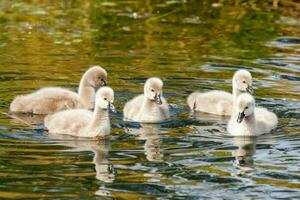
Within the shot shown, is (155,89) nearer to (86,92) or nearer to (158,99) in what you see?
(158,99)

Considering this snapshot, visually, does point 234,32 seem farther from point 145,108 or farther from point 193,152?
point 193,152

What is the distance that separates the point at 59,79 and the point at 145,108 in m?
2.14

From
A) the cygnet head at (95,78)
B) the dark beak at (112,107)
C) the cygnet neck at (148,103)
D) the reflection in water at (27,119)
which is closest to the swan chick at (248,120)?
the cygnet neck at (148,103)

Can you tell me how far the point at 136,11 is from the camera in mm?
18625

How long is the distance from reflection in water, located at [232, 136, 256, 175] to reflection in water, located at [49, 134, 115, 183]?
118cm

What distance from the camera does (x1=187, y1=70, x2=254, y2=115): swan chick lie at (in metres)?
11.5

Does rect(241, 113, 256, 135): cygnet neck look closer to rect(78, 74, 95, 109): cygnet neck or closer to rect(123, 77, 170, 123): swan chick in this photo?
rect(123, 77, 170, 123): swan chick

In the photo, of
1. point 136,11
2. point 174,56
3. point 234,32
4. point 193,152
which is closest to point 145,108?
point 193,152

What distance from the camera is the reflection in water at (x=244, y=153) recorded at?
9.01 meters

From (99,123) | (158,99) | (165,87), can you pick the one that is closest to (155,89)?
(158,99)

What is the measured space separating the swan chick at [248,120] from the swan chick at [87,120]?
4.34 ft

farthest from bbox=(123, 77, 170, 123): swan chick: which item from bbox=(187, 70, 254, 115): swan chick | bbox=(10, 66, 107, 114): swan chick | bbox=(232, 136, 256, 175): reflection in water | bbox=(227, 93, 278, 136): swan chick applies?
bbox=(232, 136, 256, 175): reflection in water

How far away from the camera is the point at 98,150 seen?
970 cm

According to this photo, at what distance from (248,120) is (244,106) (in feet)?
0.64
